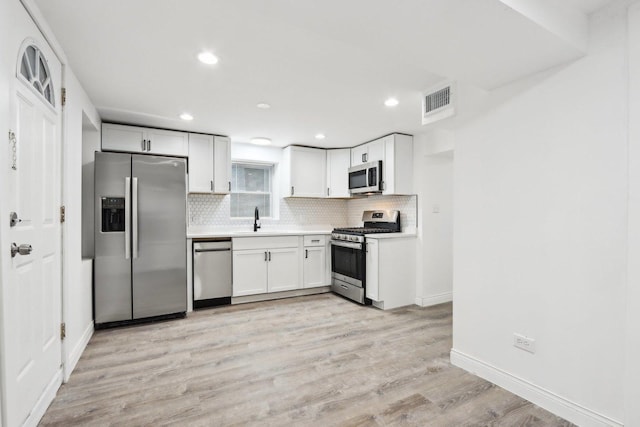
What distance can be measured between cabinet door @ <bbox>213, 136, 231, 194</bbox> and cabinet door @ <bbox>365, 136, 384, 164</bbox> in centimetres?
201

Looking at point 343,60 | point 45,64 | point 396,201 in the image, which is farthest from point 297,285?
point 45,64

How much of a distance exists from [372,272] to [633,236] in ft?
8.69

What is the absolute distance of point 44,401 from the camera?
1.81m

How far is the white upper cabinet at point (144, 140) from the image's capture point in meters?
3.62

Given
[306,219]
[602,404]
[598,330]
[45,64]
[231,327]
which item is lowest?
[231,327]

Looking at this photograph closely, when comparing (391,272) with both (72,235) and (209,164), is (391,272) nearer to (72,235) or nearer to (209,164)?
(209,164)

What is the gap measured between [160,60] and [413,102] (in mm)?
2210

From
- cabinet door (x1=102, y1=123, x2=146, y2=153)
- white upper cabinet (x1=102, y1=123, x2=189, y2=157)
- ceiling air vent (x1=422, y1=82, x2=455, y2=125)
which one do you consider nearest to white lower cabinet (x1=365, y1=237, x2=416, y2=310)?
ceiling air vent (x1=422, y1=82, x2=455, y2=125)

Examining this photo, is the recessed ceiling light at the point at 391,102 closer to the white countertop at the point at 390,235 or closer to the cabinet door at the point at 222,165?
the white countertop at the point at 390,235

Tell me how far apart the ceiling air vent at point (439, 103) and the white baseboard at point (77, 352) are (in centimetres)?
330

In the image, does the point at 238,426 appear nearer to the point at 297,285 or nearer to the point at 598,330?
the point at 598,330

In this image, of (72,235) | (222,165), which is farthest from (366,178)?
(72,235)

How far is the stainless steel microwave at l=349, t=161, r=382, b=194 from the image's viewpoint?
424 cm

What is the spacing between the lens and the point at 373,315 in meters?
3.63
